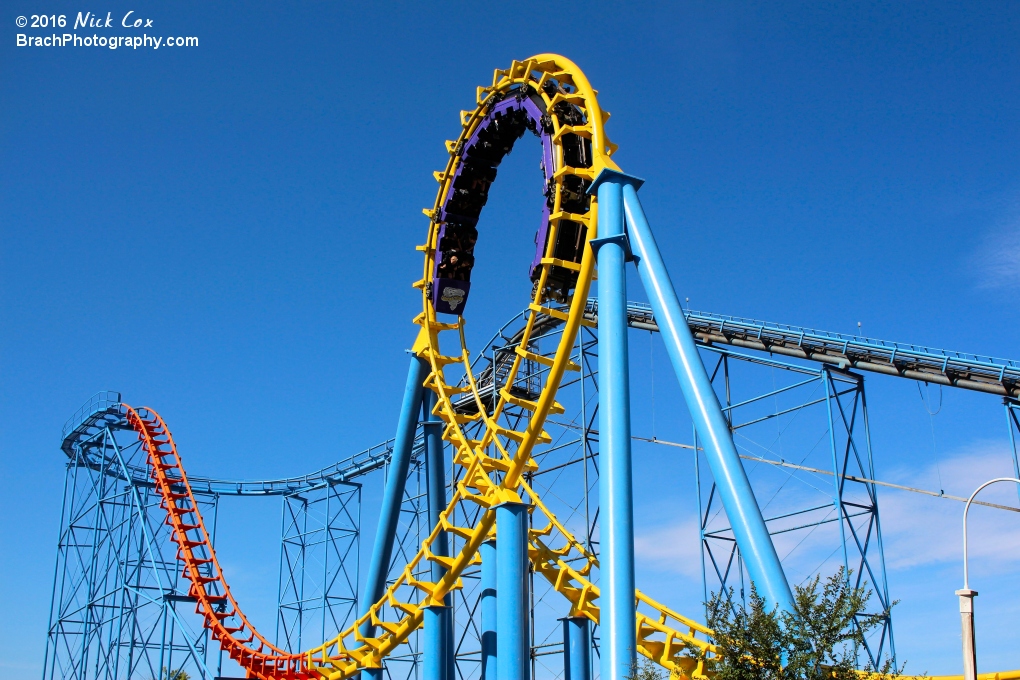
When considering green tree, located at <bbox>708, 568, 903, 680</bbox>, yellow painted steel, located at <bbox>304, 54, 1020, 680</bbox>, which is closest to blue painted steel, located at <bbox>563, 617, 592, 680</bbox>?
yellow painted steel, located at <bbox>304, 54, 1020, 680</bbox>

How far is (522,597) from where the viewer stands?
1305cm

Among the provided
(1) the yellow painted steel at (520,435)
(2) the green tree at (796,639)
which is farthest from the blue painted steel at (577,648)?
(2) the green tree at (796,639)

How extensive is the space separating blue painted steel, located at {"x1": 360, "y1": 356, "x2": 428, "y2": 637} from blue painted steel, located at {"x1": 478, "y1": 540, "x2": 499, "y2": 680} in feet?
9.67

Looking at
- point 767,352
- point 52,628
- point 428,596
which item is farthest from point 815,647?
point 52,628

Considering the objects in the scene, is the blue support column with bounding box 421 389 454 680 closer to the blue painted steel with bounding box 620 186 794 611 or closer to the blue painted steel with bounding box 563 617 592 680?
the blue painted steel with bounding box 563 617 592 680

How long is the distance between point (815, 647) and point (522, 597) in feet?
17.2

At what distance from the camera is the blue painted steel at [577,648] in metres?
15.4

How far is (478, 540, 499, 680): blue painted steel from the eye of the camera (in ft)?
49.2

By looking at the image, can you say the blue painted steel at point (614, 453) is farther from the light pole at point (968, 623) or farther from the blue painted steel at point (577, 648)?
the blue painted steel at point (577, 648)

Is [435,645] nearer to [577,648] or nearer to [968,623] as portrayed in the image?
[577,648]

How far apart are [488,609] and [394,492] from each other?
3.37 meters

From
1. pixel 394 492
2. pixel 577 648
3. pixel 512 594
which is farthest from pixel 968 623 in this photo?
pixel 394 492

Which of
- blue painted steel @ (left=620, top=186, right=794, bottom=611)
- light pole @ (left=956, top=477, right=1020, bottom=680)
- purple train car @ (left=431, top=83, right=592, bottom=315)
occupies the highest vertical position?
purple train car @ (left=431, top=83, right=592, bottom=315)

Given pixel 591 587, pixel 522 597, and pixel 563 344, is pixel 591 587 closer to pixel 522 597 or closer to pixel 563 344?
pixel 522 597
